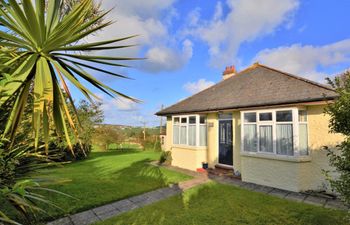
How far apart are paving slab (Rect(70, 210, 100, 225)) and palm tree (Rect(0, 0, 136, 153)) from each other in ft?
15.4

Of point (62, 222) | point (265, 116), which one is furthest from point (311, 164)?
point (62, 222)

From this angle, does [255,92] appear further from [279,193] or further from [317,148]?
Result: [279,193]

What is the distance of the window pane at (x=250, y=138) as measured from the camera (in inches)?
432

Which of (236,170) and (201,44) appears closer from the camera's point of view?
(236,170)

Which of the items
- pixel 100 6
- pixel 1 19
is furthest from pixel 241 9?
pixel 1 19

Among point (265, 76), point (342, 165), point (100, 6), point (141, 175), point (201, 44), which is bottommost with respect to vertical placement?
point (141, 175)

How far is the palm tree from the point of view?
2.52 metres

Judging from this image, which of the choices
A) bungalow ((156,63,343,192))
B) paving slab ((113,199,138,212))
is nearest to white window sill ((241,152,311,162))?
bungalow ((156,63,343,192))

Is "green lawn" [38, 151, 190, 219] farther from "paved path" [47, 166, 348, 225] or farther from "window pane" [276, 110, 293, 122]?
"window pane" [276, 110, 293, 122]

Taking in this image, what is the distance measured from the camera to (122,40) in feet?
11.2

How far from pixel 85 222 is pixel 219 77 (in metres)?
15.5

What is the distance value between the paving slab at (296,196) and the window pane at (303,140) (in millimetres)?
1788

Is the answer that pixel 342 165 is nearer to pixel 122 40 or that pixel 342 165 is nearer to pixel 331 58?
pixel 122 40

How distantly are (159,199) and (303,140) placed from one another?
6977 millimetres
